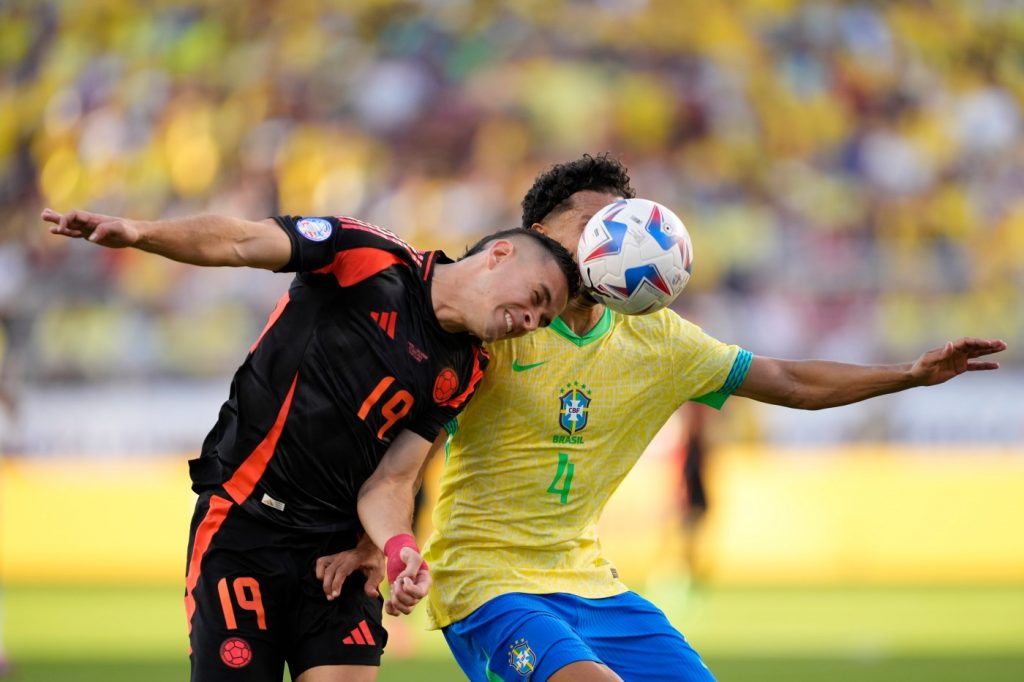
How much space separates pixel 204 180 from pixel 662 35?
6704 mm

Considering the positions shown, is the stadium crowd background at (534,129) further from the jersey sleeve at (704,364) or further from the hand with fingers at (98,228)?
the hand with fingers at (98,228)

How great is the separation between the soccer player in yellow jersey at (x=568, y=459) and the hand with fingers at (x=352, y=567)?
0.30m

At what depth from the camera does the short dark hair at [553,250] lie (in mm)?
4367

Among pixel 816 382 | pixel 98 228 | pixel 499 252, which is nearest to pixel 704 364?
pixel 816 382

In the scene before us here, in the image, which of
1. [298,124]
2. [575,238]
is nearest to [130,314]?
[298,124]

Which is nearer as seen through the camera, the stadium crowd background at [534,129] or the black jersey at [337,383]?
the black jersey at [337,383]

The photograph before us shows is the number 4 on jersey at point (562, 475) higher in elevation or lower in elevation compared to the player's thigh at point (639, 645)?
higher

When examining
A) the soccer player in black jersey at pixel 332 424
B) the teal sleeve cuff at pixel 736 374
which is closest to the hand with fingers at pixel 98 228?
the soccer player in black jersey at pixel 332 424

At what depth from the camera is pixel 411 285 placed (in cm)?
443

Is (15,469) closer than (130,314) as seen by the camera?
Yes

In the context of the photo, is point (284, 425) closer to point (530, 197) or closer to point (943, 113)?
point (530, 197)

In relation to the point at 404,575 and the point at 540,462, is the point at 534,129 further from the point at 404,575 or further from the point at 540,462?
the point at 404,575

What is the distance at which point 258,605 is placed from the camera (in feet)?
14.3

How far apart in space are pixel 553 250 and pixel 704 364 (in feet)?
2.80
